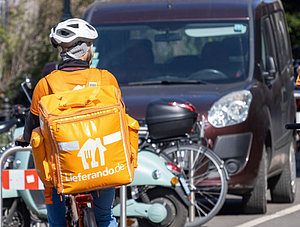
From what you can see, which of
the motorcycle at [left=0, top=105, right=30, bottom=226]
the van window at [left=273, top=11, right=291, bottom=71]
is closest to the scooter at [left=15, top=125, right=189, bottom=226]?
the motorcycle at [left=0, top=105, right=30, bottom=226]

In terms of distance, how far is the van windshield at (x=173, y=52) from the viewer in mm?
10078

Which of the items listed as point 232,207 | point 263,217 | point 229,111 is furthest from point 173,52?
point 263,217

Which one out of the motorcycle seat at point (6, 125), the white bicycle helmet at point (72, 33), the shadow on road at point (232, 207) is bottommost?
the shadow on road at point (232, 207)

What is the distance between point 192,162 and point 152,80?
156cm

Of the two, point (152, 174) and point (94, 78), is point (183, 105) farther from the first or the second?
point (94, 78)

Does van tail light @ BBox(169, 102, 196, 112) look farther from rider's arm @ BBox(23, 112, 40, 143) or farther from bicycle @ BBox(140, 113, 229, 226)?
rider's arm @ BBox(23, 112, 40, 143)

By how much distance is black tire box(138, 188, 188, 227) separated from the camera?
7848 mm

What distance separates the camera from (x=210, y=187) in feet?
29.2

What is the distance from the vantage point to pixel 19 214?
8195 millimetres

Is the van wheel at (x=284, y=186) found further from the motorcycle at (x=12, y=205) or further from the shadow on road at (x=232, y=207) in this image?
the motorcycle at (x=12, y=205)

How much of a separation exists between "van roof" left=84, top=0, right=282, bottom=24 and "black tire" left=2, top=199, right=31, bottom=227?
3017 mm

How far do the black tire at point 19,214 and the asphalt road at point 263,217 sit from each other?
189 cm

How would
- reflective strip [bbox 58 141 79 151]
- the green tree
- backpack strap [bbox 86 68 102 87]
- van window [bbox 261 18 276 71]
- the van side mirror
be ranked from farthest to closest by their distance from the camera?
the green tree
van window [bbox 261 18 276 71]
the van side mirror
backpack strap [bbox 86 68 102 87]
reflective strip [bbox 58 141 79 151]

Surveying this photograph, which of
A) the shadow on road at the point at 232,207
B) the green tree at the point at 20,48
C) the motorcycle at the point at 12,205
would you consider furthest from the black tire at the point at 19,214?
the green tree at the point at 20,48
